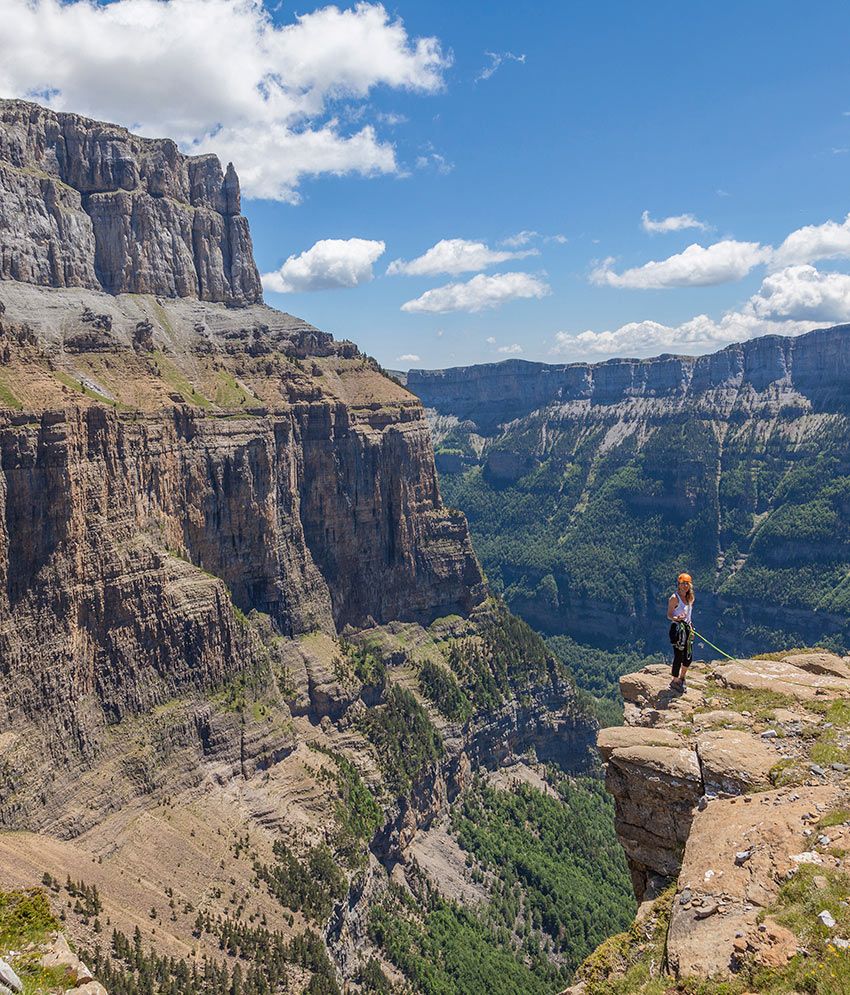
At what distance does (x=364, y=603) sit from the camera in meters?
180

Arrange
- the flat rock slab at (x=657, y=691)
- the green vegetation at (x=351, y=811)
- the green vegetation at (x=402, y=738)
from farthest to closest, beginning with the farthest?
the green vegetation at (x=402, y=738), the green vegetation at (x=351, y=811), the flat rock slab at (x=657, y=691)

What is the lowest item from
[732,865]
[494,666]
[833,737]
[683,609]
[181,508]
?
[494,666]

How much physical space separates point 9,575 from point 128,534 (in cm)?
1760

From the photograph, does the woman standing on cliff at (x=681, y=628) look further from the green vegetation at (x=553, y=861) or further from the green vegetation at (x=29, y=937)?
the green vegetation at (x=553, y=861)

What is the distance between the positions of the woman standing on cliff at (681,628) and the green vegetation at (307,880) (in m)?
80.1

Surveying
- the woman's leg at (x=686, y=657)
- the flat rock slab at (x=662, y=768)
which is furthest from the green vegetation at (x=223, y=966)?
the woman's leg at (x=686, y=657)

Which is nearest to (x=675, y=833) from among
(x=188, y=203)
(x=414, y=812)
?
(x=414, y=812)

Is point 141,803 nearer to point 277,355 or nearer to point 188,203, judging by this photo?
point 277,355

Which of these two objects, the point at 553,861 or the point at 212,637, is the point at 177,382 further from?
the point at 553,861

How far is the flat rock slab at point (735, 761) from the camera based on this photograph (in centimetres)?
3108

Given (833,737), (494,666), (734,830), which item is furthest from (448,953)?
(734,830)

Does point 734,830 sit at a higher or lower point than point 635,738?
lower

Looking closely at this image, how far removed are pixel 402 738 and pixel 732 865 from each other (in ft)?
433

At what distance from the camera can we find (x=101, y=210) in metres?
175
